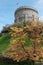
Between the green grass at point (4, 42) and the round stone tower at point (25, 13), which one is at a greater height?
the round stone tower at point (25, 13)

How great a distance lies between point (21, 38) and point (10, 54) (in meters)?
1.50

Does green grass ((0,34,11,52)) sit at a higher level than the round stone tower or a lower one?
lower

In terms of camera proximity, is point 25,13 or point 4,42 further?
point 25,13

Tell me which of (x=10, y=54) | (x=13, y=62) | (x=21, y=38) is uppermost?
(x=21, y=38)

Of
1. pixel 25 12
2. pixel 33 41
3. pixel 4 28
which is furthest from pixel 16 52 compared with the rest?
pixel 25 12

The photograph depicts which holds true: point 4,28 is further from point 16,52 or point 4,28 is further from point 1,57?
point 16,52

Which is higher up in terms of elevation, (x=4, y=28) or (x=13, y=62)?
(x=4, y=28)

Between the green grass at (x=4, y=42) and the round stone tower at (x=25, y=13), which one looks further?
the round stone tower at (x=25, y=13)

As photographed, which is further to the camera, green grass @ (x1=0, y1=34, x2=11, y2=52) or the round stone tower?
the round stone tower

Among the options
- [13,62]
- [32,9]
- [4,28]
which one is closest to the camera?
[13,62]

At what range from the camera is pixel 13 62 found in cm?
1867

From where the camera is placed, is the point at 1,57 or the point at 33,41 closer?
the point at 33,41

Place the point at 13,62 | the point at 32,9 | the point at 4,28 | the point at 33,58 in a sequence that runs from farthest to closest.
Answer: the point at 32,9, the point at 4,28, the point at 13,62, the point at 33,58

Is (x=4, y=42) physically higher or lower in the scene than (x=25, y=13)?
lower
